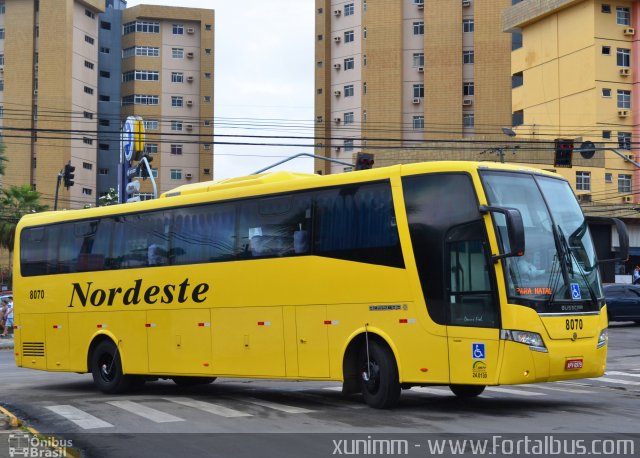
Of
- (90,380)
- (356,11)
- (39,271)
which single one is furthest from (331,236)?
(356,11)

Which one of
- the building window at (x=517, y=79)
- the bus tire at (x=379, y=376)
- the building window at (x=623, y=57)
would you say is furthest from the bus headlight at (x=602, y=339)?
the building window at (x=517, y=79)

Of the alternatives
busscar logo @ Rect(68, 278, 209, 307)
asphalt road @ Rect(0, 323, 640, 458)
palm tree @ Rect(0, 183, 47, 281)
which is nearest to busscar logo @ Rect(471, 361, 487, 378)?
asphalt road @ Rect(0, 323, 640, 458)

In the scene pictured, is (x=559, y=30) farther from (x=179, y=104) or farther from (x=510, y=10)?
(x=179, y=104)

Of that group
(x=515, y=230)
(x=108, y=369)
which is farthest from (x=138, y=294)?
(x=515, y=230)

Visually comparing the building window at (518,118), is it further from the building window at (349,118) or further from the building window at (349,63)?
the building window at (349,63)

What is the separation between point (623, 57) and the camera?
68.9 metres

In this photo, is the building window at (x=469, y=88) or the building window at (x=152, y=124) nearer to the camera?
the building window at (x=469, y=88)

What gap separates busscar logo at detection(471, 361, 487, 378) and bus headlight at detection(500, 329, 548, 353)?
459mm

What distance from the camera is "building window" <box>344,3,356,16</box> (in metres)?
92.5

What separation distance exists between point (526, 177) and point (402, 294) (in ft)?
8.02

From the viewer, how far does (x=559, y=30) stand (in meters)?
71.9

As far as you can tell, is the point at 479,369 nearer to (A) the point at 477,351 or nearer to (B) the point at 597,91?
(A) the point at 477,351

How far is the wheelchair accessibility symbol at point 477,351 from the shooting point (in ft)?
41.6

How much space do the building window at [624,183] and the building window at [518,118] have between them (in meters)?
10.4
